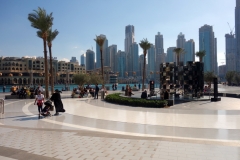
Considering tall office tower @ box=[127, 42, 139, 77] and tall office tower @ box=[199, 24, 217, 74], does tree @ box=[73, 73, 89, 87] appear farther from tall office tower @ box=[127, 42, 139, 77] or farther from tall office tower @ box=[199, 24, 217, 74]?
tall office tower @ box=[127, 42, 139, 77]

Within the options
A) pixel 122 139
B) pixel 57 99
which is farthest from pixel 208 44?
pixel 122 139

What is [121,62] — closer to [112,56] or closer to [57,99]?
[112,56]

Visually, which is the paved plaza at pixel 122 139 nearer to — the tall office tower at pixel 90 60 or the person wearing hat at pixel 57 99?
the person wearing hat at pixel 57 99

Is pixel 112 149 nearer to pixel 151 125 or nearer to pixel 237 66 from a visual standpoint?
pixel 151 125

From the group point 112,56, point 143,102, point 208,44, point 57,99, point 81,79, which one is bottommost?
point 143,102

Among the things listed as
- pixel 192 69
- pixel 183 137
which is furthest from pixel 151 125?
pixel 192 69

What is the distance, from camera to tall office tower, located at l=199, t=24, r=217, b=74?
140m

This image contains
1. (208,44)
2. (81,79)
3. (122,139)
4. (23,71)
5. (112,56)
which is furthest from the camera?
(112,56)

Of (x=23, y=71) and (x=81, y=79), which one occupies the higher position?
(x=23, y=71)

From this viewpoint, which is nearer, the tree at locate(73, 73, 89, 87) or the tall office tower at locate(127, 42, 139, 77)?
the tree at locate(73, 73, 89, 87)

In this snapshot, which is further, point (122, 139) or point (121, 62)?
point (121, 62)

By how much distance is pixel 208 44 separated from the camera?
470ft

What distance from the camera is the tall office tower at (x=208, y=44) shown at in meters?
140

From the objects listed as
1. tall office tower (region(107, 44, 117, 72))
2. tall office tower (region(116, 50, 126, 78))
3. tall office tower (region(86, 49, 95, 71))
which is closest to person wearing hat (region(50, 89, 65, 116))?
tall office tower (region(116, 50, 126, 78))
